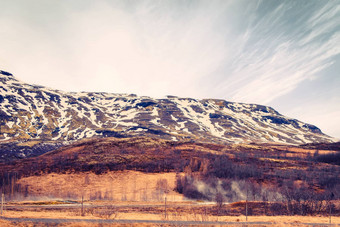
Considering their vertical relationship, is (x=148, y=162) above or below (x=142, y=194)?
above

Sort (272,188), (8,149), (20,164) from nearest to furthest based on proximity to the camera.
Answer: (272,188)
(20,164)
(8,149)

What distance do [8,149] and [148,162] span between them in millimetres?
111953

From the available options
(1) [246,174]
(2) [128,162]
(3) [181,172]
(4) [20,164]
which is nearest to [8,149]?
(4) [20,164]

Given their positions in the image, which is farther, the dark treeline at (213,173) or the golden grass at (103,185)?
the dark treeline at (213,173)

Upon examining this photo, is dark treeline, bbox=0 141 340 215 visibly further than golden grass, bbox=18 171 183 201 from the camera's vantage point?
Yes

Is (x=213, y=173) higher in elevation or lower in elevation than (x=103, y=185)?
higher

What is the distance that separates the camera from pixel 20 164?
324 feet

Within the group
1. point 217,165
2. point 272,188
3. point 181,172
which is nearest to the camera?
point 272,188

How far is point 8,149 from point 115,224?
160 meters

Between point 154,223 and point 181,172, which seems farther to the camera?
point 181,172

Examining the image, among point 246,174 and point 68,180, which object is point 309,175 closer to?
point 246,174

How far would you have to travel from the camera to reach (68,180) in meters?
77.9

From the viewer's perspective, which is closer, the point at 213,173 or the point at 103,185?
the point at 103,185

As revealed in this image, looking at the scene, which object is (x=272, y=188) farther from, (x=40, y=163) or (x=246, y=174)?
(x=40, y=163)
